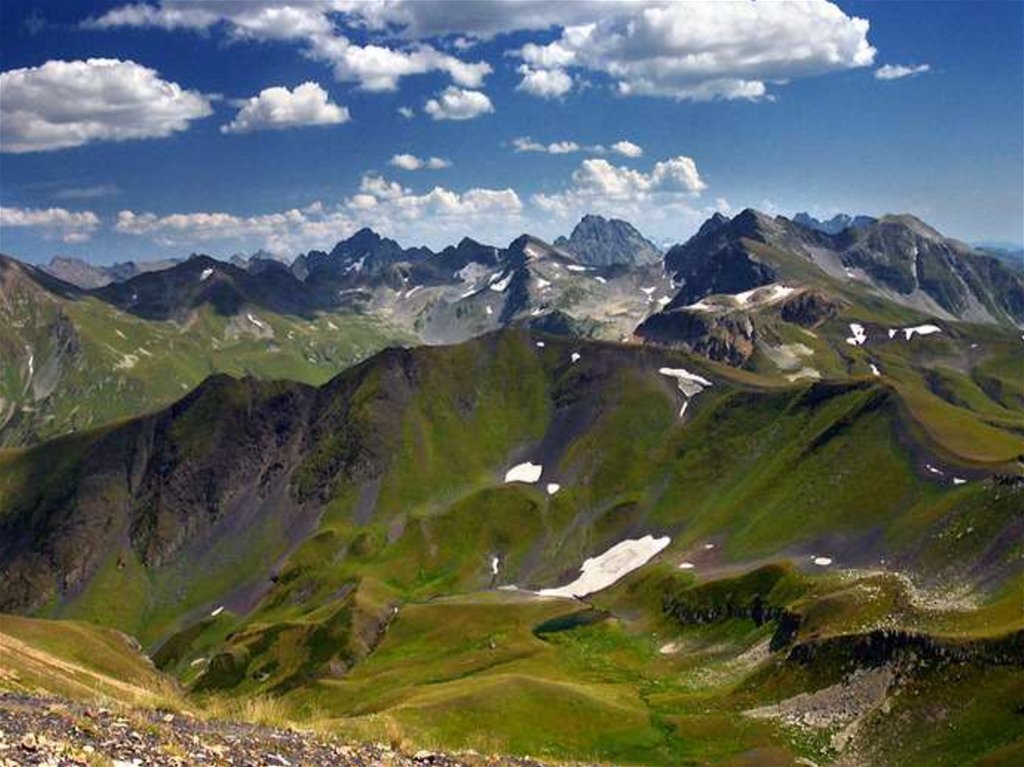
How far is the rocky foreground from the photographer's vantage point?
21.8m

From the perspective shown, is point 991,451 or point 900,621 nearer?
point 900,621

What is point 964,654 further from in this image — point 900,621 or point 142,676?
point 142,676

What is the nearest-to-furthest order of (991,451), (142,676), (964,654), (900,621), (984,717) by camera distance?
1. (984,717)
2. (964,654)
3. (900,621)
4. (142,676)
5. (991,451)

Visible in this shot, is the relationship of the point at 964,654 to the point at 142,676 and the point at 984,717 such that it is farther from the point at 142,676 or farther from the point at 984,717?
the point at 142,676

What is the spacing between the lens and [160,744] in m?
24.8

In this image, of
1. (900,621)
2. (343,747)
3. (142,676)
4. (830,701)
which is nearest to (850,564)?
(900,621)

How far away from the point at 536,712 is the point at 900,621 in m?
44.5

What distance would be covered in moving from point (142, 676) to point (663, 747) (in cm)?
6649

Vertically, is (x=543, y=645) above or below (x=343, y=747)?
below

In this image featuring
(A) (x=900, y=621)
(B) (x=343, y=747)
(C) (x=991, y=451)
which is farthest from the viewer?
(C) (x=991, y=451)

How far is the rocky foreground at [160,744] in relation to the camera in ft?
71.4

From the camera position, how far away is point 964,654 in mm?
96125

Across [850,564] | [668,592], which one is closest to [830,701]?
[850,564]

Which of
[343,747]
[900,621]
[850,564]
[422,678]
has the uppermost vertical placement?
[343,747]
